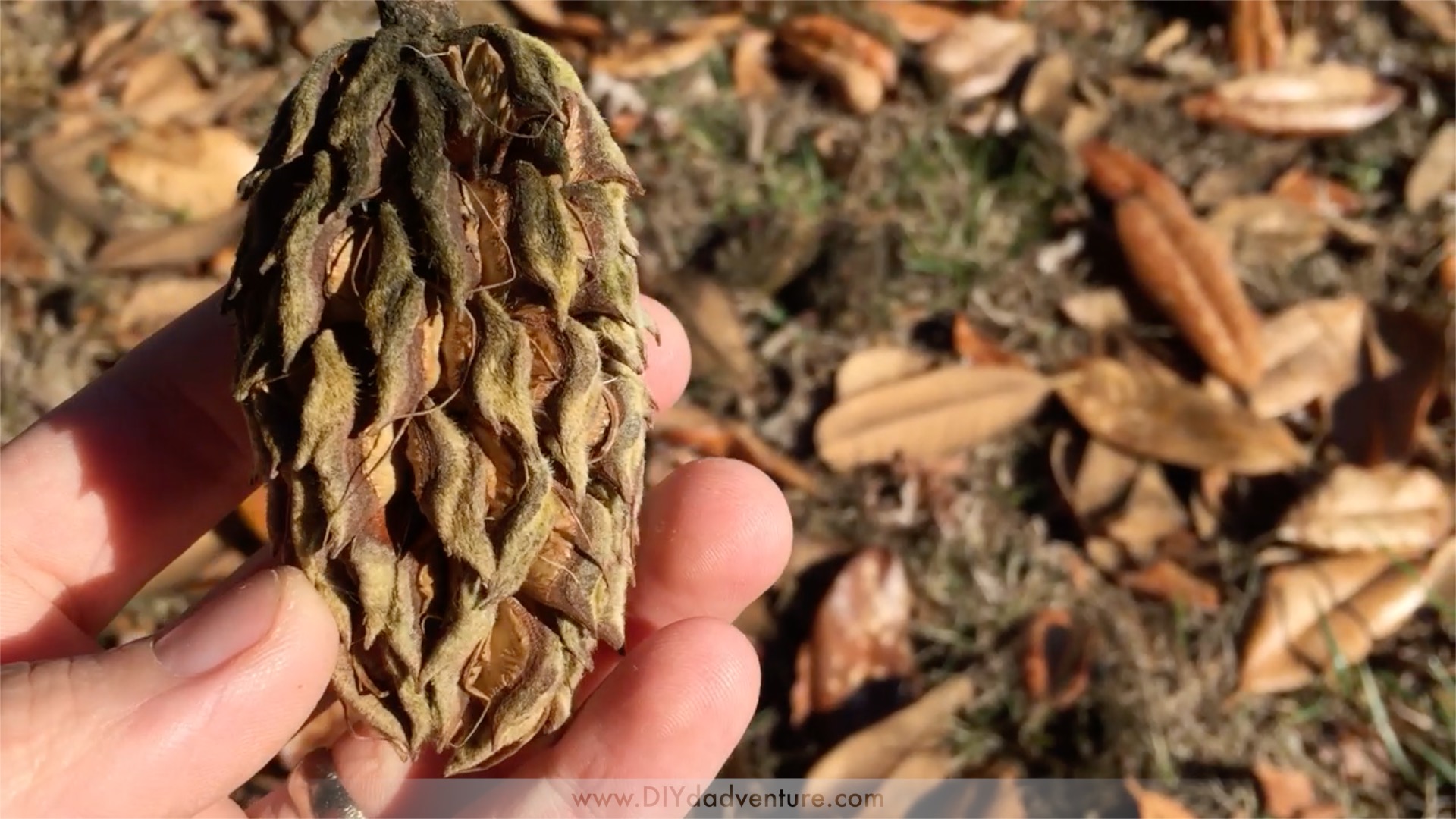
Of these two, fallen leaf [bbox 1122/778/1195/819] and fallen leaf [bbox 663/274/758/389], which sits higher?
fallen leaf [bbox 663/274/758/389]

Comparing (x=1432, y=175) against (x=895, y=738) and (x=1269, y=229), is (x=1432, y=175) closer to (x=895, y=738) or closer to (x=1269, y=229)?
(x=1269, y=229)

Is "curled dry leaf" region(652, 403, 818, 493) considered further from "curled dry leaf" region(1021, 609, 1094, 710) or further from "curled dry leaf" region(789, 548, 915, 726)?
"curled dry leaf" region(1021, 609, 1094, 710)

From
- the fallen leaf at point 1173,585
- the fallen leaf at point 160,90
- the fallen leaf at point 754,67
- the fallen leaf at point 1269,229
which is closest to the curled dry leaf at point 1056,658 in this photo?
the fallen leaf at point 1173,585

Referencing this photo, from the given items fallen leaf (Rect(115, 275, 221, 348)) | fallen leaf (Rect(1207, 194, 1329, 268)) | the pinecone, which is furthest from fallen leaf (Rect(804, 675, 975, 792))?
fallen leaf (Rect(115, 275, 221, 348))

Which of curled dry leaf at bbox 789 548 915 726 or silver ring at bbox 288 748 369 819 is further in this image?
curled dry leaf at bbox 789 548 915 726

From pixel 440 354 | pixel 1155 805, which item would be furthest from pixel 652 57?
pixel 1155 805

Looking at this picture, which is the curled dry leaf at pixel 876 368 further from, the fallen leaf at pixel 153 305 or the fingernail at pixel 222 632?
the fingernail at pixel 222 632

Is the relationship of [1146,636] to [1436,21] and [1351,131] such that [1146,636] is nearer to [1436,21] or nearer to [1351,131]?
[1351,131]

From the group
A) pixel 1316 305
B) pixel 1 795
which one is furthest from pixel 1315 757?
pixel 1 795
